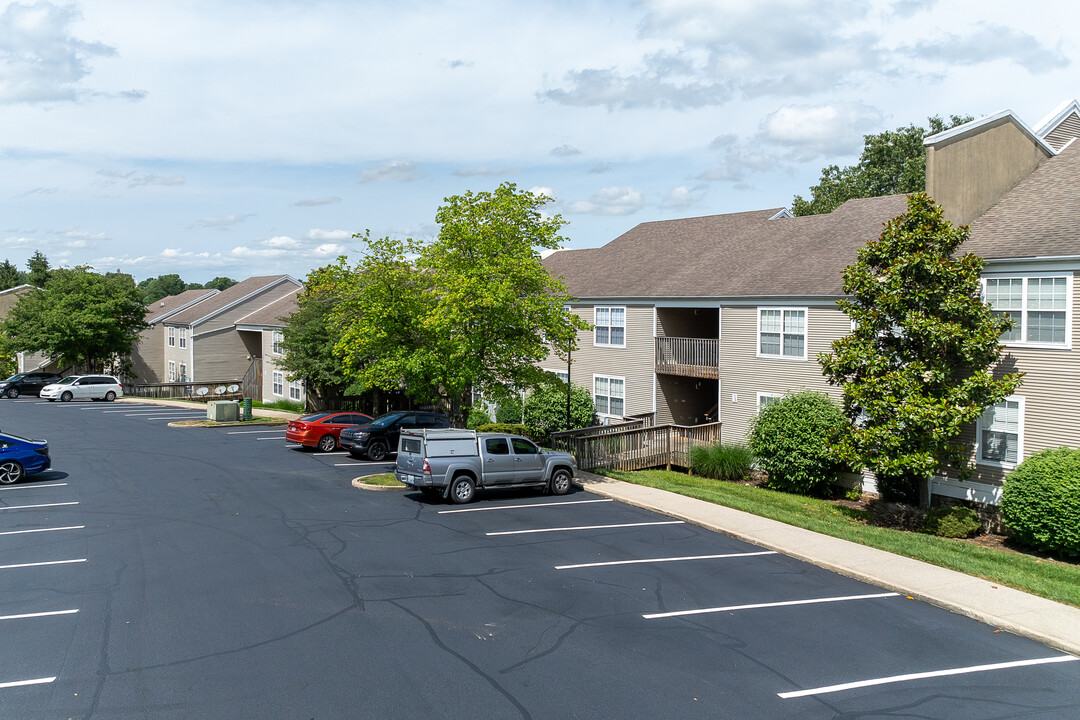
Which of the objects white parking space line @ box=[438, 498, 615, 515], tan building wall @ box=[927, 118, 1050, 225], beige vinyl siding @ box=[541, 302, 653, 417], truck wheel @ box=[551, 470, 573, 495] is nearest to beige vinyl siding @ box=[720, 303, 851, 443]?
beige vinyl siding @ box=[541, 302, 653, 417]

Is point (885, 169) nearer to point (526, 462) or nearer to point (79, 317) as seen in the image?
point (526, 462)

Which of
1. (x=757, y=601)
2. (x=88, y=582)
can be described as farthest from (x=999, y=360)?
(x=88, y=582)

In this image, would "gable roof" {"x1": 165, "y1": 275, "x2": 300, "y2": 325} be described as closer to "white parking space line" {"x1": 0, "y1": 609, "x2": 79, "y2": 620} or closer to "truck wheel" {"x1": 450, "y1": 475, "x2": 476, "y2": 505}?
"truck wheel" {"x1": 450, "y1": 475, "x2": 476, "y2": 505}

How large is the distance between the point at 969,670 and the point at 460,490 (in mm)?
12635

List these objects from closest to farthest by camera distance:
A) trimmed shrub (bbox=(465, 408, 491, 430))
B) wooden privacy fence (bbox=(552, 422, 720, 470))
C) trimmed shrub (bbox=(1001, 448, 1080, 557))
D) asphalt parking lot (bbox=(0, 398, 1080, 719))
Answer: asphalt parking lot (bbox=(0, 398, 1080, 719)) < trimmed shrub (bbox=(1001, 448, 1080, 557)) < wooden privacy fence (bbox=(552, 422, 720, 470)) < trimmed shrub (bbox=(465, 408, 491, 430))

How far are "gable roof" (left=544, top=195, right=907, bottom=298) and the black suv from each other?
9870 mm

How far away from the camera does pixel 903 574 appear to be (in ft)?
46.0

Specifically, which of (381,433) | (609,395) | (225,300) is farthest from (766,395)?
(225,300)

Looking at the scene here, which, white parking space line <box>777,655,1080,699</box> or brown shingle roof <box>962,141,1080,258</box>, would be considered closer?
white parking space line <box>777,655,1080,699</box>

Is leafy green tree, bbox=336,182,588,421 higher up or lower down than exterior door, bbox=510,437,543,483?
higher up

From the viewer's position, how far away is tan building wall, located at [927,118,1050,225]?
22422mm

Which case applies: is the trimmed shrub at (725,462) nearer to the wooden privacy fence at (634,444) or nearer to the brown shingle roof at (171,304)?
Result: the wooden privacy fence at (634,444)

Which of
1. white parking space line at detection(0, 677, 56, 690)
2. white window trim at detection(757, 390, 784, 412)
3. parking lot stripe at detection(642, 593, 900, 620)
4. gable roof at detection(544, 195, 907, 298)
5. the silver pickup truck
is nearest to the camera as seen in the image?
white parking space line at detection(0, 677, 56, 690)

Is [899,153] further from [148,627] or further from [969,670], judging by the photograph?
[148,627]
